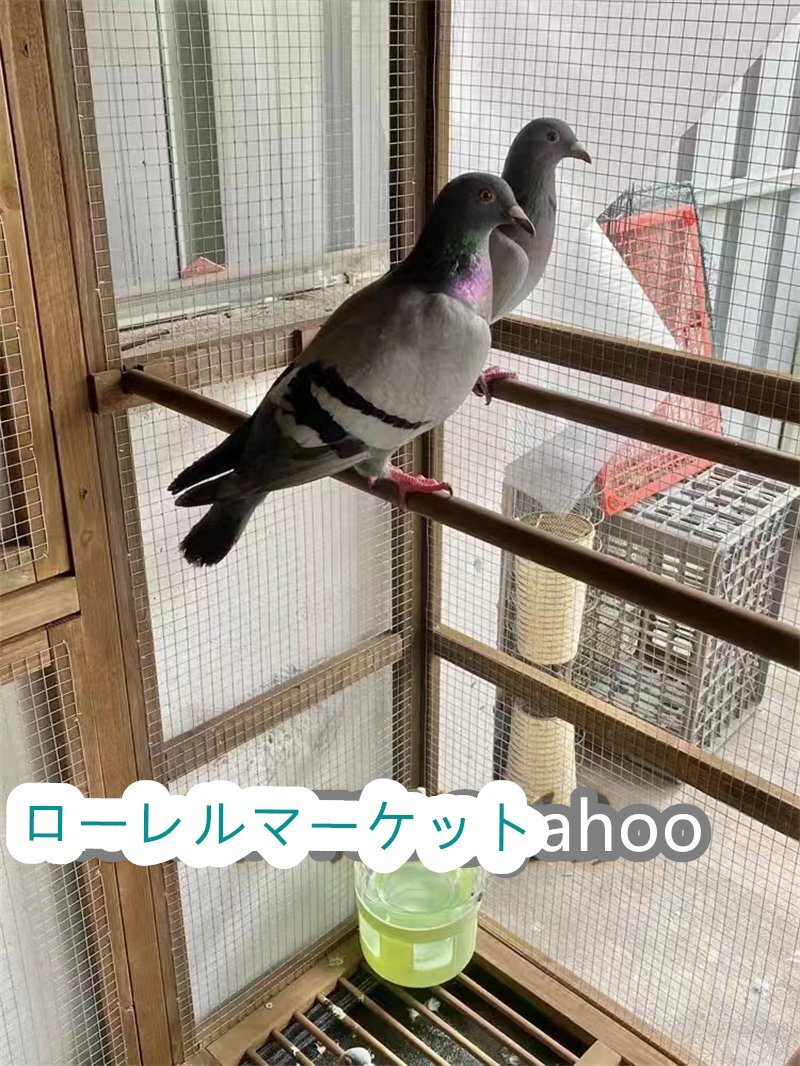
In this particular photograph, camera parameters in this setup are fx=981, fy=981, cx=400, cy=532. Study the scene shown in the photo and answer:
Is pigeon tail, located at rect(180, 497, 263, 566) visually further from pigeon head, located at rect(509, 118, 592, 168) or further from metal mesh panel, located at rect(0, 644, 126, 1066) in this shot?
pigeon head, located at rect(509, 118, 592, 168)

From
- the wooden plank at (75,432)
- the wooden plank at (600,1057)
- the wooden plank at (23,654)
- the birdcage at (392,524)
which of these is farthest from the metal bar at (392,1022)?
the wooden plank at (23,654)

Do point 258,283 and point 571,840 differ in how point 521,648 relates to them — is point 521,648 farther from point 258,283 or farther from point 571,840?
point 258,283

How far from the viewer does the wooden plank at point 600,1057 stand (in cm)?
153

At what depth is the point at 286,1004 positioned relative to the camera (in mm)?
1678

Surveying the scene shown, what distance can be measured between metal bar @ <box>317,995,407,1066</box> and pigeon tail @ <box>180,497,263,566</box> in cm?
101

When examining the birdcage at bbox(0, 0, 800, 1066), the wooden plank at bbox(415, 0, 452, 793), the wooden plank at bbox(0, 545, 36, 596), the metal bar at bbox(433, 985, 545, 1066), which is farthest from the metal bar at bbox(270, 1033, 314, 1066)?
the wooden plank at bbox(0, 545, 36, 596)

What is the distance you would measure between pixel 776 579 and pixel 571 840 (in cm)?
63

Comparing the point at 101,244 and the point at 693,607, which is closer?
the point at 693,607

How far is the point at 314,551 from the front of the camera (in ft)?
5.18

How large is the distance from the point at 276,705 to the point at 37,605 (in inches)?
18.3

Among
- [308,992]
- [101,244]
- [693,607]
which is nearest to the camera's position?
[693,607]

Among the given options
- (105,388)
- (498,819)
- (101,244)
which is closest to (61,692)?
(105,388)

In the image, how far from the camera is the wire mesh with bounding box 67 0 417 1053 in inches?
47.0

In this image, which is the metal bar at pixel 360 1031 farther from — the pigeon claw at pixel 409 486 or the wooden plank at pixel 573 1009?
the pigeon claw at pixel 409 486
